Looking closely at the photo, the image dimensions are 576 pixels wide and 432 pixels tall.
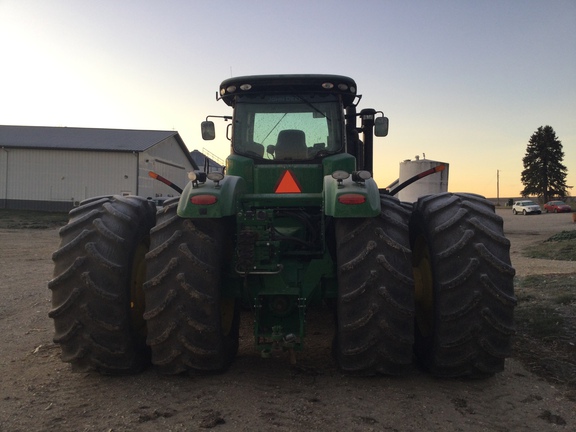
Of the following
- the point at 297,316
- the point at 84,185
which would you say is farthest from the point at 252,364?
the point at 84,185

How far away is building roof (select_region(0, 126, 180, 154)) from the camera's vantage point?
34.0m

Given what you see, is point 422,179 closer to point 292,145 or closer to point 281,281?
point 292,145

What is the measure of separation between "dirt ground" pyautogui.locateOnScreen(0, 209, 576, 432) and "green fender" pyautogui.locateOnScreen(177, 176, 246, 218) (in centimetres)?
132

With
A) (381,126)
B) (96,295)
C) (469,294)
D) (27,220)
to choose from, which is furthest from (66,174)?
(469,294)

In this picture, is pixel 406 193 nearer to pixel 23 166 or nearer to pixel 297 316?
pixel 297 316

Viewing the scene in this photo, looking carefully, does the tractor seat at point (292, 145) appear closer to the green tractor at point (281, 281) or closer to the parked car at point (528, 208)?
the green tractor at point (281, 281)

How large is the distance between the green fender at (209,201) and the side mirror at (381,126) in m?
2.44

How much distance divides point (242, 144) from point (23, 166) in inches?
1343

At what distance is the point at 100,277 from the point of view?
385 cm

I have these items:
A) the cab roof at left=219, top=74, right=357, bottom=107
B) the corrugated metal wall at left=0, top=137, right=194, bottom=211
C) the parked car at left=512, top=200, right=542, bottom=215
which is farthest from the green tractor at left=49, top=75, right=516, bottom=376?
the parked car at left=512, top=200, right=542, bottom=215

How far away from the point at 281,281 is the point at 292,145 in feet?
5.83

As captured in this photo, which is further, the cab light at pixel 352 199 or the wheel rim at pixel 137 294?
the wheel rim at pixel 137 294

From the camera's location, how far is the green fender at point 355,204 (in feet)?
12.2

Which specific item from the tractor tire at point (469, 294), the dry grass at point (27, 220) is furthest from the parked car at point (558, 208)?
the tractor tire at point (469, 294)
